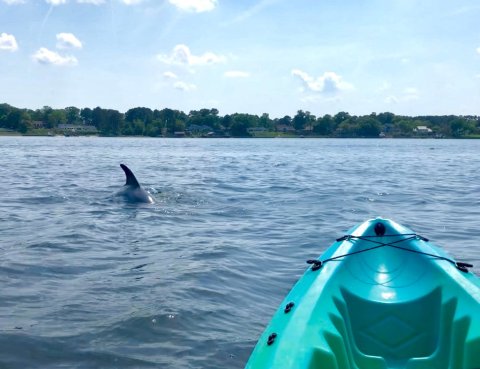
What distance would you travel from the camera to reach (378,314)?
17.8 feet

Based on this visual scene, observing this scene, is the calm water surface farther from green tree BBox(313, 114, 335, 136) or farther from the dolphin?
green tree BBox(313, 114, 335, 136)

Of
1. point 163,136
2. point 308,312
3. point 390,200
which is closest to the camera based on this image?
point 308,312

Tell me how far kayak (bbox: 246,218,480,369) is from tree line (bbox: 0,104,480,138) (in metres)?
151

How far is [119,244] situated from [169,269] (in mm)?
2215

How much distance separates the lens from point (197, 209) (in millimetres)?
16172

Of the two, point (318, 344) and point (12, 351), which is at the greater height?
point (318, 344)

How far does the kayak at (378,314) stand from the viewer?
160 inches

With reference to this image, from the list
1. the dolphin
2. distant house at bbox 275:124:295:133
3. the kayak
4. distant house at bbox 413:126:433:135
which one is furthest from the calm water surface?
distant house at bbox 275:124:295:133

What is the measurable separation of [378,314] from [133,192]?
497 inches

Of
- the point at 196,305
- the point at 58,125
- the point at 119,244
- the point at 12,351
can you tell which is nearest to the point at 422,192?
the point at 119,244

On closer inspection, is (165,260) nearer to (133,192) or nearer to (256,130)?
(133,192)

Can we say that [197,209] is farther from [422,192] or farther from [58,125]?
[58,125]

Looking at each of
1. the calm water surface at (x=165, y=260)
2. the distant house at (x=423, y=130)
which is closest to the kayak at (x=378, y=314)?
the calm water surface at (x=165, y=260)

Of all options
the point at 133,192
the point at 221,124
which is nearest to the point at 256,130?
the point at 221,124
